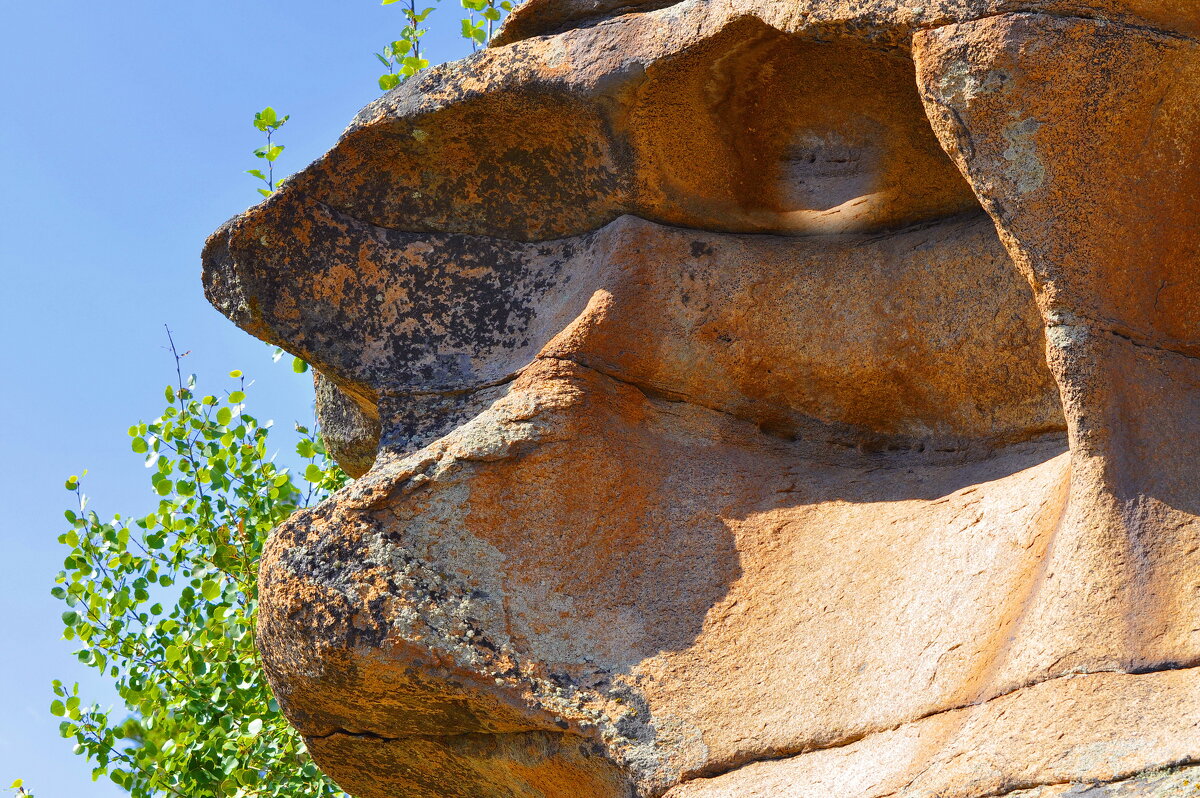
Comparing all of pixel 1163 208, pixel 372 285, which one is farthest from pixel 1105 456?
pixel 372 285

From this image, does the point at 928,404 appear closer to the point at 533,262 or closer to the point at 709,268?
the point at 709,268

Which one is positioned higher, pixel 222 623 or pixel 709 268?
pixel 222 623

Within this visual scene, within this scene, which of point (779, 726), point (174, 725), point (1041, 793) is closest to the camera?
point (1041, 793)

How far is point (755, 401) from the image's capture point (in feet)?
11.6

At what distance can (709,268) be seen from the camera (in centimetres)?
353

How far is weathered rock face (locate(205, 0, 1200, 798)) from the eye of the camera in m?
2.71

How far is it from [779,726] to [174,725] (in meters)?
3.90

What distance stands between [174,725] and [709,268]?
375cm

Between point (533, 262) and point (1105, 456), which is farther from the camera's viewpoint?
point (533, 262)

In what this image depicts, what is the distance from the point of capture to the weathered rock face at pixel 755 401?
271 cm

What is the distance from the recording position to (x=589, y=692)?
312 centimetres

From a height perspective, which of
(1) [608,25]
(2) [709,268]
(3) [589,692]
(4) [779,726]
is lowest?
(4) [779,726]

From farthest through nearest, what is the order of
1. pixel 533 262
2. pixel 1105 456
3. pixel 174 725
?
pixel 174 725 < pixel 533 262 < pixel 1105 456

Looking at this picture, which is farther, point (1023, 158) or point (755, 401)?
point (755, 401)
